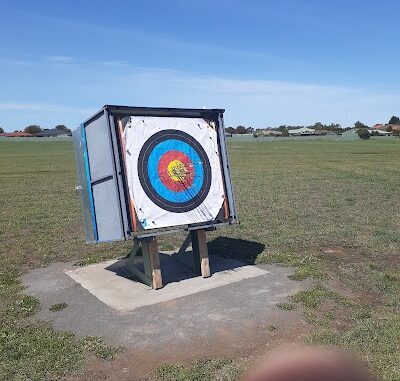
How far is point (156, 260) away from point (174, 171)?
1326 millimetres

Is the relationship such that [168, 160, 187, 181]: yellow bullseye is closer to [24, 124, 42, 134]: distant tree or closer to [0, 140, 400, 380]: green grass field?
[0, 140, 400, 380]: green grass field

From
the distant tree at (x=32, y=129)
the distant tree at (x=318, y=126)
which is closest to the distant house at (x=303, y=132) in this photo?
the distant tree at (x=318, y=126)

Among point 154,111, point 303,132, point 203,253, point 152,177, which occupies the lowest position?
point 203,253

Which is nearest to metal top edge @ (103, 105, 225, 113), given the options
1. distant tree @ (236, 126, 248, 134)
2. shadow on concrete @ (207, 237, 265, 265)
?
shadow on concrete @ (207, 237, 265, 265)

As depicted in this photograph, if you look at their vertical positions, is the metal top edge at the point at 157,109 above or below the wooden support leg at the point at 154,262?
above

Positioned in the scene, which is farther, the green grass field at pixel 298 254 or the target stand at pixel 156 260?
the target stand at pixel 156 260

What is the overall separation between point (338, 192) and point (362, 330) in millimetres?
11362

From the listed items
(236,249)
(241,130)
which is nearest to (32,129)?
(241,130)

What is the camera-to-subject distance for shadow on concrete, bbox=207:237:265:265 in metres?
8.00

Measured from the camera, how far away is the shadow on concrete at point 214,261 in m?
7.21

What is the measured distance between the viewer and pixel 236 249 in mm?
8555

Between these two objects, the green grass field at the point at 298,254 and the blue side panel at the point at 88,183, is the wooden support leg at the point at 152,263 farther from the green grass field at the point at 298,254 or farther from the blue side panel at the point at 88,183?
the green grass field at the point at 298,254

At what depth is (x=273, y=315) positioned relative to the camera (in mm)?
5371

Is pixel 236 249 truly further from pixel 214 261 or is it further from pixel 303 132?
pixel 303 132
